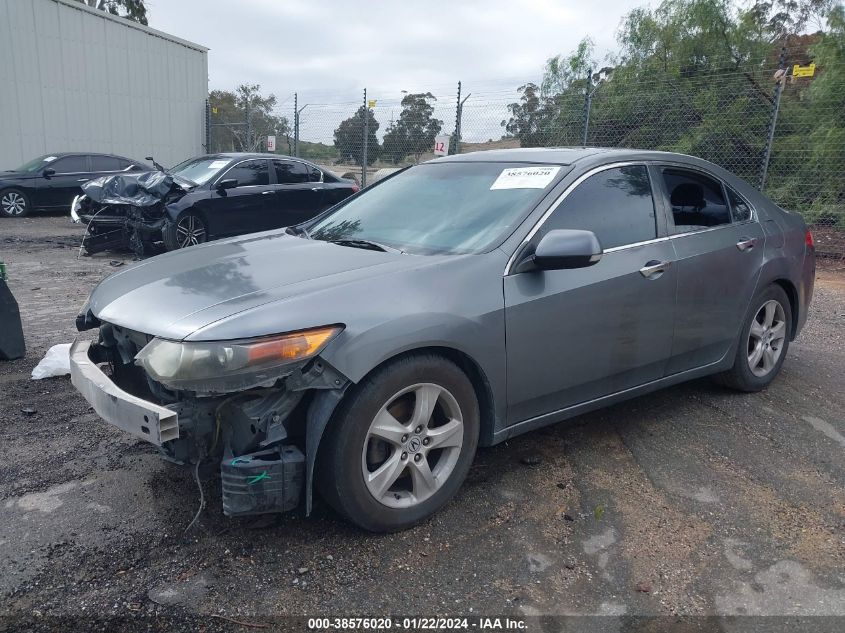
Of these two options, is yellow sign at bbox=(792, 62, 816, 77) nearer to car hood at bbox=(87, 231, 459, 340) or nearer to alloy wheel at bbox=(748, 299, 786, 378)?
alloy wheel at bbox=(748, 299, 786, 378)

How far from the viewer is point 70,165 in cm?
1526

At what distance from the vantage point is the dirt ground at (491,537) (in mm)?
2490

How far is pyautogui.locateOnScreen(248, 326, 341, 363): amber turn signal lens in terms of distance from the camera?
2.51 m

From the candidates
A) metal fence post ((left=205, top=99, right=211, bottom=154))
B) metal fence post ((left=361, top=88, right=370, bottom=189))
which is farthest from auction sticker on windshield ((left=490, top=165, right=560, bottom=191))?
metal fence post ((left=205, top=99, right=211, bottom=154))

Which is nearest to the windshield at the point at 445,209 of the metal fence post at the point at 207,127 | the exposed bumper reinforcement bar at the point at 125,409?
the exposed bumper reinforcement bar at the point at 125,409

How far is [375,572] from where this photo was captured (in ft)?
8.76

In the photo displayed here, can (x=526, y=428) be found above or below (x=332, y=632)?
above

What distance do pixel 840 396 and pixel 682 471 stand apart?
1.92 m

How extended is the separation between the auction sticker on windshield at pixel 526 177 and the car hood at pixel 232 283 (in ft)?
2.27

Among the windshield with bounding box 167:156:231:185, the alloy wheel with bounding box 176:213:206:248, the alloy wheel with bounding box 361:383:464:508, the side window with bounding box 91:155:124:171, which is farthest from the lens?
the side window with bounding box 91:155:124:171

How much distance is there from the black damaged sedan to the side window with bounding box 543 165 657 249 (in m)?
7.39

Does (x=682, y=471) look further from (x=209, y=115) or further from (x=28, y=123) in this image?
(x=209, y=115)

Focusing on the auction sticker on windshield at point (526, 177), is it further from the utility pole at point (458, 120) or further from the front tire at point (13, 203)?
the front tire at point (13, 203)

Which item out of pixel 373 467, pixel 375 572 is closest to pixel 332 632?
pixel 375 572
